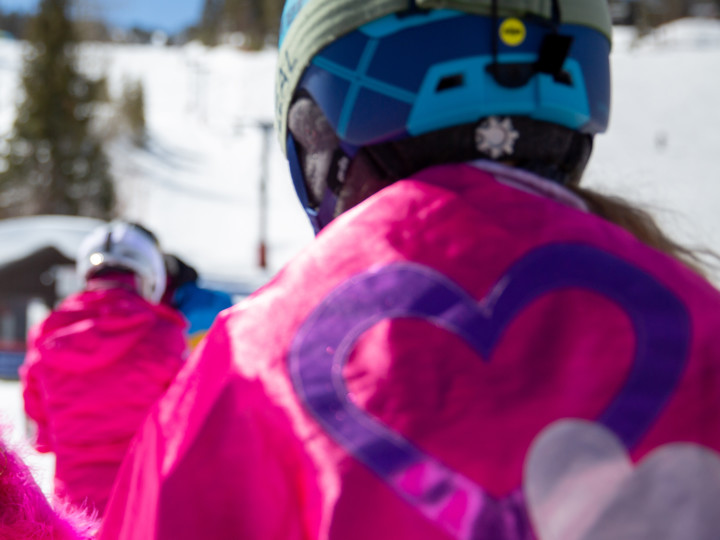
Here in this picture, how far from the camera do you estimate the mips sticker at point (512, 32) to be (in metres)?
0.88

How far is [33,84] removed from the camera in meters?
22.8

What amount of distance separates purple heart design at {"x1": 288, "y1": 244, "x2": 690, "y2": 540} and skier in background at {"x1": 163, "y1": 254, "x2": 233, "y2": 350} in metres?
3.91

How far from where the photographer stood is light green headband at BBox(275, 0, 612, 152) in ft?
2.86

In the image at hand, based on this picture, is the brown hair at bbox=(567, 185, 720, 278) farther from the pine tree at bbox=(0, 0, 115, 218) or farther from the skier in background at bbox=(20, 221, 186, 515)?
the pine tree at bbox=(0, 0, 115, 218)

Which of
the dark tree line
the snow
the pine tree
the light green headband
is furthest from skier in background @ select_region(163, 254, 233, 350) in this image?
the dark tree line

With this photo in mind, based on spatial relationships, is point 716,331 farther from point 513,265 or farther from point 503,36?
point 503,36

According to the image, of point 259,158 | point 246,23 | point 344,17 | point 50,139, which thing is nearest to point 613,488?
point 344,17

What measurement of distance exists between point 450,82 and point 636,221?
33cm

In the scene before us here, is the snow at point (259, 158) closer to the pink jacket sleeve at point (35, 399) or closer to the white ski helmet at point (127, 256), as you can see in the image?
the white ski helmet at point (127, 256)

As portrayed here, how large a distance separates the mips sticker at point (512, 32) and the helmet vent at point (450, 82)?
70 mm

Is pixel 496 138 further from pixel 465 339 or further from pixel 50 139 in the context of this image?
pixel 50 139

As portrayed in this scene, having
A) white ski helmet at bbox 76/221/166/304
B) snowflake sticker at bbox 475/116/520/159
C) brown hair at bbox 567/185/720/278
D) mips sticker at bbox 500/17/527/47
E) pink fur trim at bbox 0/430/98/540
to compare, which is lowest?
white ski helmet at bbox 76/221/166/304

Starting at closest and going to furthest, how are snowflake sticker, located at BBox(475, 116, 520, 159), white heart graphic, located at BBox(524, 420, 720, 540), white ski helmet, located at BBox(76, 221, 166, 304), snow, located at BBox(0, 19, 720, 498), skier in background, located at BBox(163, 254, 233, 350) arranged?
white heart graphic, located at BBox(524, 420, 720, 540), snowflake sticker, located at BBox(475, 116, 520, 159), white ski helmet, located at BBox(76, 221, 166, 304), skier in background, located at BBox(163, 254, 233, 350), snow, located at BBox(0, 19, 720, 498)

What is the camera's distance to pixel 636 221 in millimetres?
977
